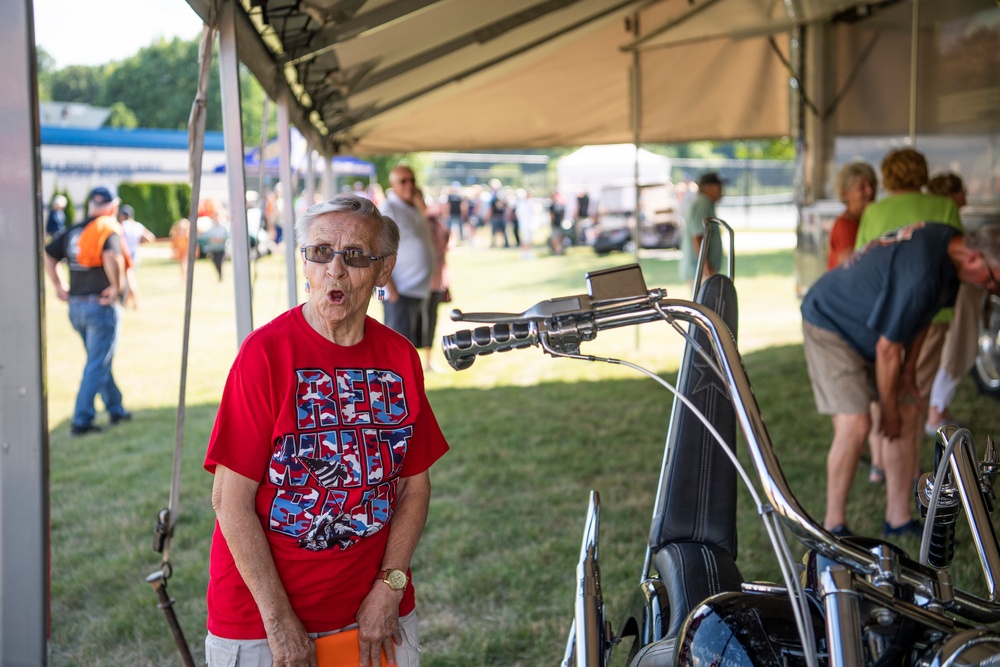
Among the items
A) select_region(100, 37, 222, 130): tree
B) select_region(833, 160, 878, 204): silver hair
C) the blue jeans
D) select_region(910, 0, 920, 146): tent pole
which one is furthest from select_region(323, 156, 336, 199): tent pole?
select_region(100, 37, 222, 130): tree

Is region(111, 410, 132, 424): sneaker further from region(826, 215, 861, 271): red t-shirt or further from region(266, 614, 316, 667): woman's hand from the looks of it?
region(266, 614, 316, 667): woman's hand

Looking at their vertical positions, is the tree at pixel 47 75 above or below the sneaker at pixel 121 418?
above

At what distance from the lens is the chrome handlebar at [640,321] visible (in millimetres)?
1323

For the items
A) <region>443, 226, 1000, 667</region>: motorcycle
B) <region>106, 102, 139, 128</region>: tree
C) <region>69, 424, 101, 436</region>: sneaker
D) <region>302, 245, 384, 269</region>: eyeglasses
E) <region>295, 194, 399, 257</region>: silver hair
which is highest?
<region>106, 102, 139, 128</region>: tree

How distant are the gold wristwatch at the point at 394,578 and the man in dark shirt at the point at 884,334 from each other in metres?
2.28

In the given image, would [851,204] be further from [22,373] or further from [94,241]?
[94,241]

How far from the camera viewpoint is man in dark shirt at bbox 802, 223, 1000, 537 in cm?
362

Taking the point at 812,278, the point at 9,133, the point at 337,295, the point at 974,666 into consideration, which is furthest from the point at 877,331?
the point at 812,278

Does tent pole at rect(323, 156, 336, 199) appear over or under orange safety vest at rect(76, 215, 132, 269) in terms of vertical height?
over

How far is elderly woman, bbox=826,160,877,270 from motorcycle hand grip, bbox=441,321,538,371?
485cm

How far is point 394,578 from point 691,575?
0.64 meters

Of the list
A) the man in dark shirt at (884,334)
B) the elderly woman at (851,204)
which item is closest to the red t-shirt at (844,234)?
the elderly woman at (851,204)

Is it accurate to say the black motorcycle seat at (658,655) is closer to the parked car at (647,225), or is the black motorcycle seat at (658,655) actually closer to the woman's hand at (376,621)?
the woman's hand at (376,621)

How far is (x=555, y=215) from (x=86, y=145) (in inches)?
538
